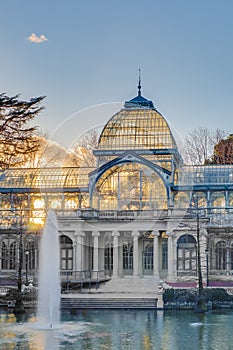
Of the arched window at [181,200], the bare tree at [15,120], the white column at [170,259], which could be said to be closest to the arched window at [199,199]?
the arched window at [181,200]

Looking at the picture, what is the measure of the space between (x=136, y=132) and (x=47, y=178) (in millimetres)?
8638

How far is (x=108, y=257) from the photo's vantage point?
5275cm

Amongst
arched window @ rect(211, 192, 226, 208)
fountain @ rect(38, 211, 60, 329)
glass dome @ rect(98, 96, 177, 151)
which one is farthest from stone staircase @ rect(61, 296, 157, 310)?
glass dome @ rect(98, 96, 177, 151)

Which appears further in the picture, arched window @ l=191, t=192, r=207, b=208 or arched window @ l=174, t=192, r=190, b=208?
arched window @ l=191, t=192, r=207, b=208

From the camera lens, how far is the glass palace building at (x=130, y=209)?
49.6 metres

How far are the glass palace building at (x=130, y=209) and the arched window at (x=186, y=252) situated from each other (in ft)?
0.25

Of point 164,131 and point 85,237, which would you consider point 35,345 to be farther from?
point 164,131

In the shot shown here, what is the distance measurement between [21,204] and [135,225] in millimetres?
10739

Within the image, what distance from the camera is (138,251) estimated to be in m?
51.0

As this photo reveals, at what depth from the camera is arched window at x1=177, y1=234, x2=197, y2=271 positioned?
49.3 metres

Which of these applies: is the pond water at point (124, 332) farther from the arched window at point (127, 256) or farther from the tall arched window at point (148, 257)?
the arched window at point (127, 256)

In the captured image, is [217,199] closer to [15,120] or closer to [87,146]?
[87,146]

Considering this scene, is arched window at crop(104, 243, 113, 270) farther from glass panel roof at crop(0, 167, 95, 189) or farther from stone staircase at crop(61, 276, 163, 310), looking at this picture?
stone staircase at crop(61, 276, 163, 310)

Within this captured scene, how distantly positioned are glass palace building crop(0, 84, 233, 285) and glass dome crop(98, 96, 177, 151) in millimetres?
85
